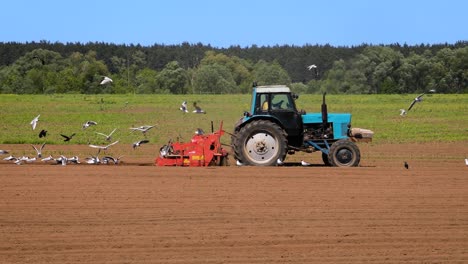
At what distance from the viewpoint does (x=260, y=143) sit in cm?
2248

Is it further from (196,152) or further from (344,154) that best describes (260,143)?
(344,154)

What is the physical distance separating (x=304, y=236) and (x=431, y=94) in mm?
57541

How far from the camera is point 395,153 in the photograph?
98.0 feet

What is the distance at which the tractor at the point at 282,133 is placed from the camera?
73.5ft

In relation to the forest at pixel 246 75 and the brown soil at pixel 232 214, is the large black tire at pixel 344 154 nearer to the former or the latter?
the brown soil at pixel 232 214

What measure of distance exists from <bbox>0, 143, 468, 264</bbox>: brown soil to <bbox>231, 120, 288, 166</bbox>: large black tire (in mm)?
413

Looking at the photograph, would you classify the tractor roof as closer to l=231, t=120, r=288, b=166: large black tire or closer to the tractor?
the tractor

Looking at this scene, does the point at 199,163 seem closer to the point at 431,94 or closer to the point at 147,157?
the point at 147,157

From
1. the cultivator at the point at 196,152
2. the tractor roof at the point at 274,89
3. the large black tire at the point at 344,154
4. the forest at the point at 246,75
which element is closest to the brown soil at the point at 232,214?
the large black tire at the point at 344,154

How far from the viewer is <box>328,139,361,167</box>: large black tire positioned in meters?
22.7

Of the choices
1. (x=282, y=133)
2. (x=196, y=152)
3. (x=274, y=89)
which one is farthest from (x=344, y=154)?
(x=196, y=152)

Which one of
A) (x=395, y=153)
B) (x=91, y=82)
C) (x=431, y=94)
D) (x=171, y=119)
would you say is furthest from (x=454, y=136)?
(x=91, y=82)

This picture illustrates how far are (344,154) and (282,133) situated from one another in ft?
5.56

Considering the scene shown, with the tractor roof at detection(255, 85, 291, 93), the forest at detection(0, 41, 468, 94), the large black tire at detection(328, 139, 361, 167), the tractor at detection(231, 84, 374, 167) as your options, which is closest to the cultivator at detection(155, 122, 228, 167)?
the tractor at detection(231, 84, 374, 167)
